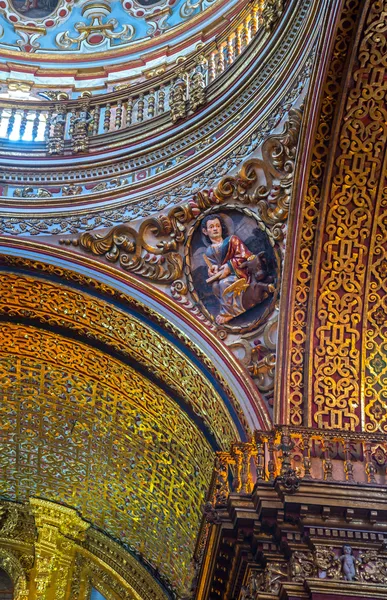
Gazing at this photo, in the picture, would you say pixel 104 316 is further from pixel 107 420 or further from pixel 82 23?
pixel 82 23

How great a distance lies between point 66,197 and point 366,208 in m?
3.80

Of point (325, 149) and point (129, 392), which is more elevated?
point (325, 149)

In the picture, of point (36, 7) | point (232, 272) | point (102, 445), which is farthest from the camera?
point (36, 7)

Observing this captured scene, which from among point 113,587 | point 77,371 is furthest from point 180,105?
point 113,587

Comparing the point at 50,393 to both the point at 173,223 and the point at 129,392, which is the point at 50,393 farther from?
the point at 173,223

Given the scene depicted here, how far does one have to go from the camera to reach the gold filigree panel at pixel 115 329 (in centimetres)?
1059

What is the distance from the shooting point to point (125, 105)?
12625 millimetres

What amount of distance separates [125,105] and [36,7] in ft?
10.7

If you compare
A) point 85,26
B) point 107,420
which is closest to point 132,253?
point 107,420

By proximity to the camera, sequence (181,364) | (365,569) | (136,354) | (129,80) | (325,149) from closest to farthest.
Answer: (365,569) → (325,149) → (181,364) → (136,354) → (129,80)

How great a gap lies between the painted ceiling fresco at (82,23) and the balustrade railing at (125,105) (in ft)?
5.57

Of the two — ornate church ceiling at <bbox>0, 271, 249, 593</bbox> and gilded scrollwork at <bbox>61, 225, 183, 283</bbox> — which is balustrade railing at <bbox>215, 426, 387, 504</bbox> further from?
gilded scrollwork at <bbox>61, 225, 183, 283</bbox>

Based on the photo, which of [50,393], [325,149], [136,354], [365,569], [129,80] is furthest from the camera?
[129,80]

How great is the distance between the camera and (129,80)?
13.6m
